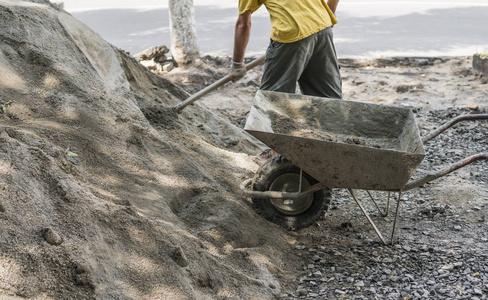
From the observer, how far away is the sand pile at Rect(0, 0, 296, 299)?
2453 mm

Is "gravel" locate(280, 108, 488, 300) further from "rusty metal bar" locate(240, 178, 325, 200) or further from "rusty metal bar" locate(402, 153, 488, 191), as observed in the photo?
"rusty metal bar" locate(402, 153, 488, 191)

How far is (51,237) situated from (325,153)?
5.97 feet

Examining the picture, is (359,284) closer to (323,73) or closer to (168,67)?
(323,73)

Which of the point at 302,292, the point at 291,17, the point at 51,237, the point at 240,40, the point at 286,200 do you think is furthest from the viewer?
the point at 240,40

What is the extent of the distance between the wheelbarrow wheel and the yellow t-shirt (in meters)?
1.05

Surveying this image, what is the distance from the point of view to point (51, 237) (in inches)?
96.2

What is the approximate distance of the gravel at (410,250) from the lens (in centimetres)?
316

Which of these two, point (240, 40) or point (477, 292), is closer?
point (477, 292)

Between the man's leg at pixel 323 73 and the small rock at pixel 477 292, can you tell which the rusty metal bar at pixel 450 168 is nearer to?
the small rock at pixel 477 292

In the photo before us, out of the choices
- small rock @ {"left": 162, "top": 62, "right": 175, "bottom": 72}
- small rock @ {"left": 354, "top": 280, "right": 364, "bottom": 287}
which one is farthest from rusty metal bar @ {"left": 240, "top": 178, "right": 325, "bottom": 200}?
small rock @ {"left": 162, "top": 62, "right": 175, "bottom": 72}

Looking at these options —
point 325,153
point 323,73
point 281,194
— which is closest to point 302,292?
point 281,194

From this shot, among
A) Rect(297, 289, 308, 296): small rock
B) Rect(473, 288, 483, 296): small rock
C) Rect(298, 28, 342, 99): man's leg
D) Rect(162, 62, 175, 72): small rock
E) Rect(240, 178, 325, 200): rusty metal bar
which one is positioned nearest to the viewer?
Rect(473, 288, 483, 296): small rock

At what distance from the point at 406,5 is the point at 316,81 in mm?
11537

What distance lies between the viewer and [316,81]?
4680 millimetres
